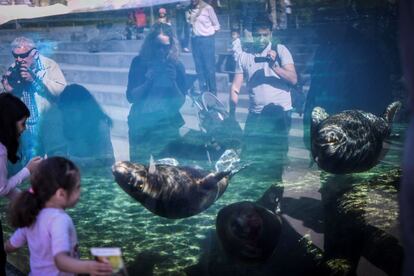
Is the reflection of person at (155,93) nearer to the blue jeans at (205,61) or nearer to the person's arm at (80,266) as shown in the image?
the blue jeans at (205,61)

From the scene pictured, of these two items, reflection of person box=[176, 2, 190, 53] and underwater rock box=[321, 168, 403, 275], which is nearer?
underwater rock box=[321, 168, 403, 275]

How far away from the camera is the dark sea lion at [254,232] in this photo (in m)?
3.71

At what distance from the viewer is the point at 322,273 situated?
3717mm

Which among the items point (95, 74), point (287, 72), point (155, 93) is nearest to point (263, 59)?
point (287, 72)

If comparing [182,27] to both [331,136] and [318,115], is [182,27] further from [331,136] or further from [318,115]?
[331,136]

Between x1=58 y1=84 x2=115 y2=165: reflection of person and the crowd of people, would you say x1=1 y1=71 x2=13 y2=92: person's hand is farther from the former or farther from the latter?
x1=58 y1=84 x2=115 y2=165: reflection of person

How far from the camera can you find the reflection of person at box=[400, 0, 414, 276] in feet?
5.47

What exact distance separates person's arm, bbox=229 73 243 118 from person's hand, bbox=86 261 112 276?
5.97ft

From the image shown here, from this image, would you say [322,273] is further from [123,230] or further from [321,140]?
[123,230]

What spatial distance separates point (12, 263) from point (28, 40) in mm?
2356

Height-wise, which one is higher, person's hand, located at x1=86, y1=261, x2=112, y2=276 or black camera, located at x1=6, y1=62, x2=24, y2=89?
black camera, located at x1=6, y1=62, x2=24, y2=89

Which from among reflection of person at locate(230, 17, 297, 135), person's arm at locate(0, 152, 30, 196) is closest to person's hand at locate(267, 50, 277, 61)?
reflection of person at locate(230, 17, 297, 135)

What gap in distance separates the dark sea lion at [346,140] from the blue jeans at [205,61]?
2.80ft

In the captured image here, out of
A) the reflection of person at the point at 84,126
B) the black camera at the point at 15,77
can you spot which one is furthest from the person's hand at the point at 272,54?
the black camera at the point at 15,77
